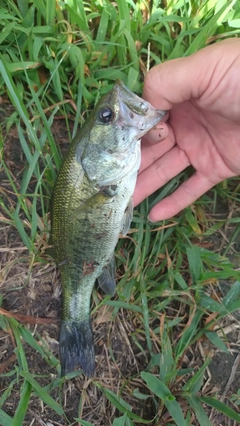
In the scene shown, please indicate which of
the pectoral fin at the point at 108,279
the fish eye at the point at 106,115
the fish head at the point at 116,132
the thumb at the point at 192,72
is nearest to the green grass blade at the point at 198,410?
the pectoral fin at the point at 108,279

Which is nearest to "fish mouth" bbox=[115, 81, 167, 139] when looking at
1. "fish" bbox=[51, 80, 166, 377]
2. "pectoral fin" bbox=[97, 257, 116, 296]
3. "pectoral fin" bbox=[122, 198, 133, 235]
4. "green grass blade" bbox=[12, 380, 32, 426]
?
Result: "fish" bbox=[51, 80, 166, 377]

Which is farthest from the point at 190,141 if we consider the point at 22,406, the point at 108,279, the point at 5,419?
the point at 5,419

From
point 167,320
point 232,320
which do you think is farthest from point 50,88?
point 232,320

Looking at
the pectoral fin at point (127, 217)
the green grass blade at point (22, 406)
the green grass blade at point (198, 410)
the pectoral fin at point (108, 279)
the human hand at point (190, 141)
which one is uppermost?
the human hand at point (190, 141)

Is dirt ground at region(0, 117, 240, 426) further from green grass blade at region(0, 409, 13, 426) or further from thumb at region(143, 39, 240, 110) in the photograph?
thumb at region(143, 39, 240, 110)

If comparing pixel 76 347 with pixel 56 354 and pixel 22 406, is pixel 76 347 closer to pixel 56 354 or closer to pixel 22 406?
pixel 56 354

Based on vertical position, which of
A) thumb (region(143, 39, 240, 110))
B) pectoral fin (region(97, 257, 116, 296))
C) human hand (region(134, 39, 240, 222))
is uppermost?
thumb (region(143, 39, 240, 110))

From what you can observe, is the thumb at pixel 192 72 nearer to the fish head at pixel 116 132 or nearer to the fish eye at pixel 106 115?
the fish head at pixel 116 132
